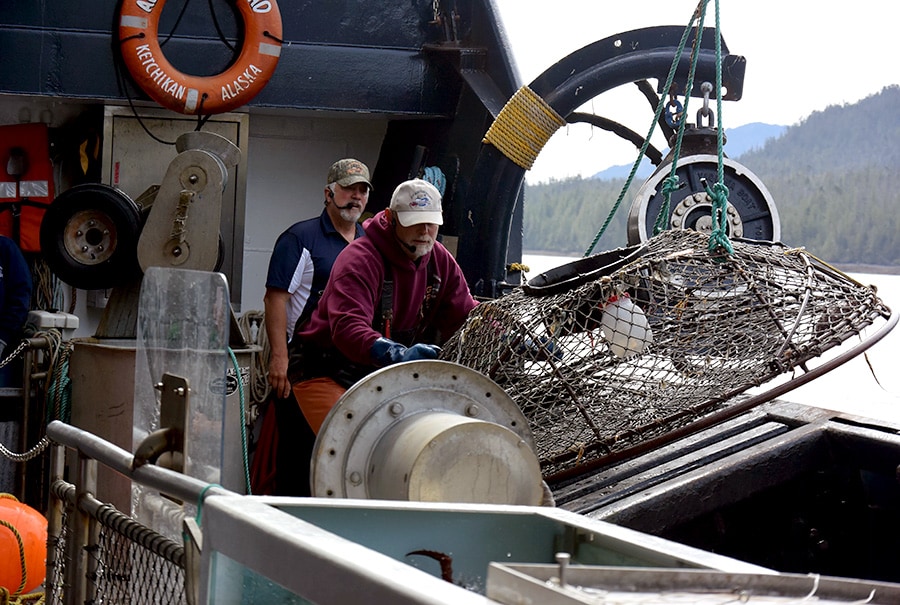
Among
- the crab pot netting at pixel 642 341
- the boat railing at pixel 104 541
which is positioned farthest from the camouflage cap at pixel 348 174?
the boat railing at pixel 104 541

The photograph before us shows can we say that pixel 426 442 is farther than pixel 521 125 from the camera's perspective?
No

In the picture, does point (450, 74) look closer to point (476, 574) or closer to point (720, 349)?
point (720, 349)

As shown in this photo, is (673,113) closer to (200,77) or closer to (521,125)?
(521,125)

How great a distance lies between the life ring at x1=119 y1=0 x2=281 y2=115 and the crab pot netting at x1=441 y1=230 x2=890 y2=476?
3461 mm

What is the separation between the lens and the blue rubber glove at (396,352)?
3598 millimetres

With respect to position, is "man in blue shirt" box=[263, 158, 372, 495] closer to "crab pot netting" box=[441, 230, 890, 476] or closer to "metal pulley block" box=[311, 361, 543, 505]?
"crab pot netting" box=[441, 230, 890, 476]

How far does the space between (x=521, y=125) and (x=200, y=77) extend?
6.73 ft

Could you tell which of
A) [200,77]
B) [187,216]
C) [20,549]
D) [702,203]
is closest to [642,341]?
[702,203]

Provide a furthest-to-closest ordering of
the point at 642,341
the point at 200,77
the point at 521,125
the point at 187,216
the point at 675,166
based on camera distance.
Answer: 1. the point at 200,77
2. the point at 521,125
3. the point at 187,216
4. the point at 675,166
5. the point at 642,341

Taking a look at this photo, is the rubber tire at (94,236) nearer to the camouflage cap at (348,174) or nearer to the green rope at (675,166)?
the camouflage cap at (348,174)

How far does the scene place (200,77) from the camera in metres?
6.86

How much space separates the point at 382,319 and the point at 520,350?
67 centimetres

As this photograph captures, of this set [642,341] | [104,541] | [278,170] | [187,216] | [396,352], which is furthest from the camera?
[278,170]

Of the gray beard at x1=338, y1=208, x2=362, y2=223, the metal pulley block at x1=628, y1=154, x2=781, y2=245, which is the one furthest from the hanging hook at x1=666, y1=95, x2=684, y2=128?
the gray beard at x1=338, y1=208, x2=362, y2=223
